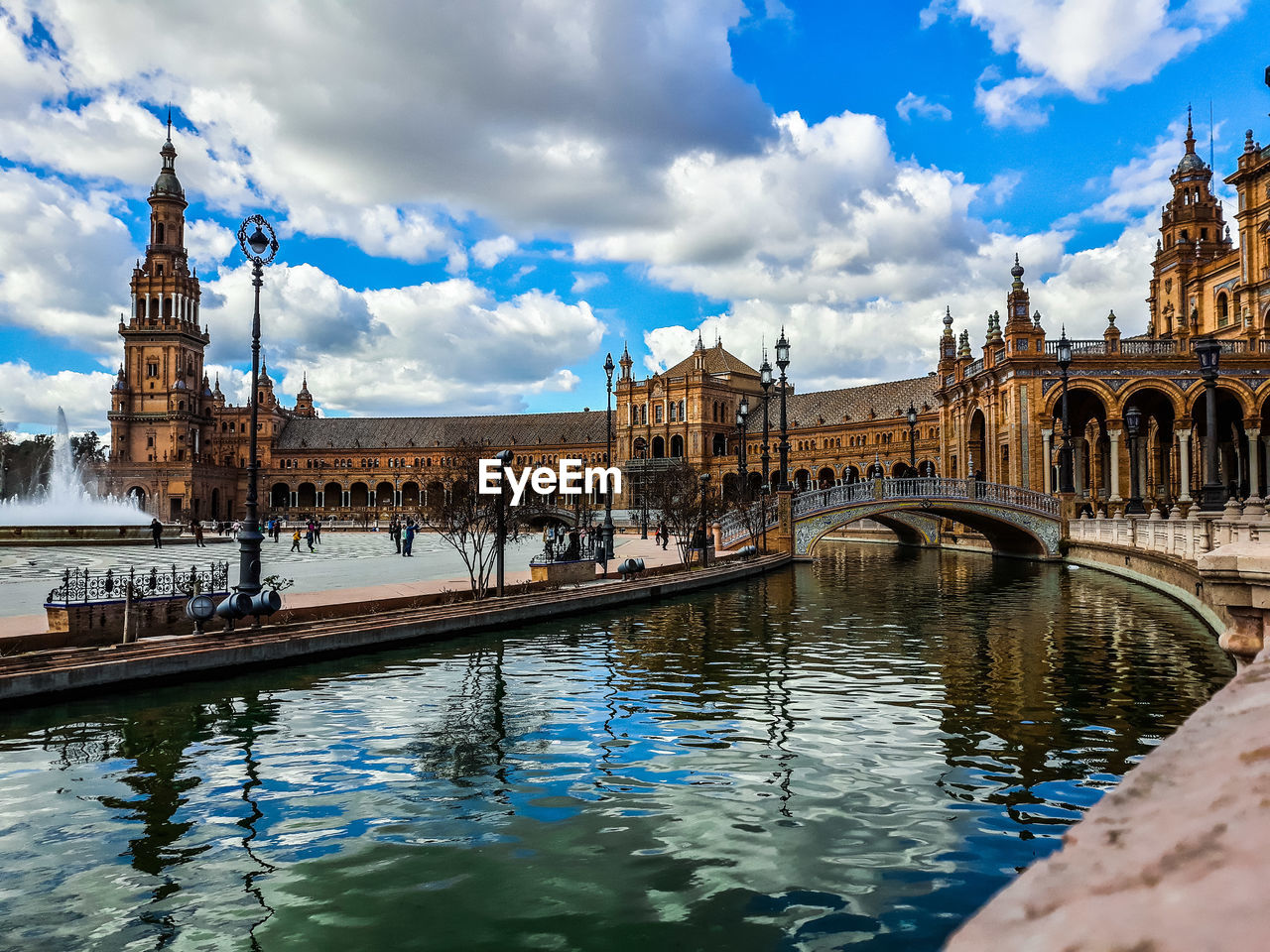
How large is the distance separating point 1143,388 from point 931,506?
13.6 metres

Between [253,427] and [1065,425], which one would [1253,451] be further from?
[253,427]

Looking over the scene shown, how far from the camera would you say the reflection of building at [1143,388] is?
42.2m

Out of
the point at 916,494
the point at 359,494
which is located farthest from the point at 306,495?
the point at 916,494

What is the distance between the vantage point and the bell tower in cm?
10525

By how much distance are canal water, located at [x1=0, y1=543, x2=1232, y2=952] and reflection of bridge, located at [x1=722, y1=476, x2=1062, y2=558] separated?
2356 cm

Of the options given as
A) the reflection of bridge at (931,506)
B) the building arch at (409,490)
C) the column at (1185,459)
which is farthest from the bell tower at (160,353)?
the column at (1185,459)

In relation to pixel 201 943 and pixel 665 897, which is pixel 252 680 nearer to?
pixel 201 943

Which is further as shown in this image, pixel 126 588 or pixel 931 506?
pixel 931 506

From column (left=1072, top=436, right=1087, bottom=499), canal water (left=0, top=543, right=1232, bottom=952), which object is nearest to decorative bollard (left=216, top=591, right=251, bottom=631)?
canal water (left=0, top=543, right=1232, bottom=952)

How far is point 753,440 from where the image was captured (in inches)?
4077

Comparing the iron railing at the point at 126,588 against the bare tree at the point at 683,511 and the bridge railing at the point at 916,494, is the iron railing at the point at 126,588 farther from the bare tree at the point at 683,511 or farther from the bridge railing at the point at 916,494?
the bridge railing at the point at 916,494

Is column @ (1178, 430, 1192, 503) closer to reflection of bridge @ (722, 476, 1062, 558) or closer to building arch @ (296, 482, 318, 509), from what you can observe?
reflection of bridge @ (722, 476, 1062, 558)

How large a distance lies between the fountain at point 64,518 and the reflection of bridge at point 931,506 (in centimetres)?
3218

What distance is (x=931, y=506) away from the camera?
3812cm
